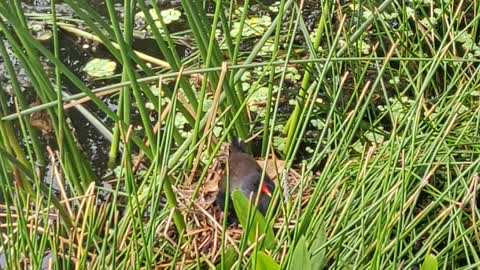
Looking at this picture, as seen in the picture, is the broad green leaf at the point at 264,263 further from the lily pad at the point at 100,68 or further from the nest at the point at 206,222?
the lily pad at the point at 100,68

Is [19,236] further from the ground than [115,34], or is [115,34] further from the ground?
[115,34]

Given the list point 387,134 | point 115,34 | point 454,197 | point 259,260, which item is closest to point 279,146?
point 387,134

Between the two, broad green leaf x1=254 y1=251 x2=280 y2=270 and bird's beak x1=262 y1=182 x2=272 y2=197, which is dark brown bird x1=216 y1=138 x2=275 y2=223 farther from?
broad green leaf x1=254 y1=251 x2=280 y2=270

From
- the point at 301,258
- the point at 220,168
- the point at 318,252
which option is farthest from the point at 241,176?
the point at 301,258

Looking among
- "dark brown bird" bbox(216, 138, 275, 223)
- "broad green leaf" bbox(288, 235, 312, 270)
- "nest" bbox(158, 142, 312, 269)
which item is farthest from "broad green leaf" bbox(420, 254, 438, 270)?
"dark brown bird" bbox(216, 138, 275, 223)

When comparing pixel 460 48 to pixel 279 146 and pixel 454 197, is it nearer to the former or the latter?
pixel 279 146

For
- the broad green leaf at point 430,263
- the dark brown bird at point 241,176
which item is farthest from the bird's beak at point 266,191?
the broad green leaf at point 430,263

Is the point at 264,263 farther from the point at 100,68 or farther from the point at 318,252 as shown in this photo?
the point at 100,68
